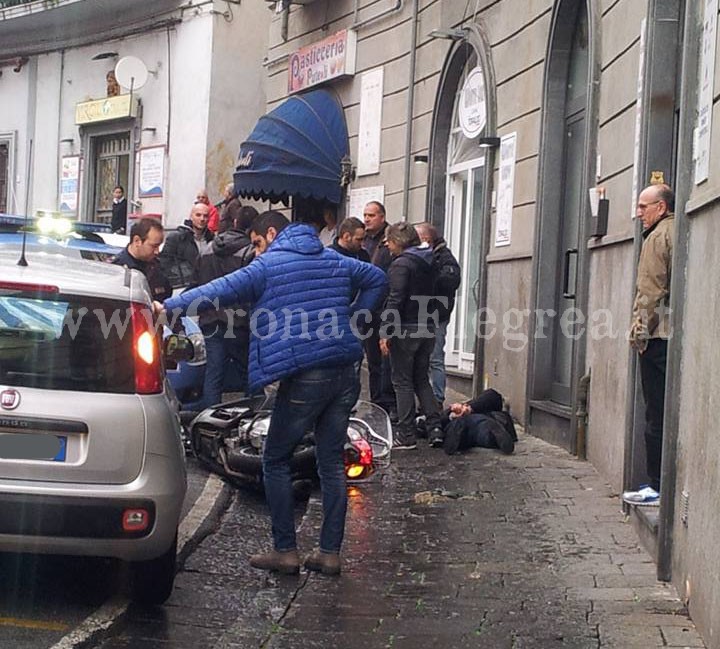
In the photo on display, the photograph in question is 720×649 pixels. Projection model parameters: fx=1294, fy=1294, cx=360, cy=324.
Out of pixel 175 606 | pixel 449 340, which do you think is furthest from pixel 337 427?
pixel 449 340

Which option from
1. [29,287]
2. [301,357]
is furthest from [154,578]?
[29,287]

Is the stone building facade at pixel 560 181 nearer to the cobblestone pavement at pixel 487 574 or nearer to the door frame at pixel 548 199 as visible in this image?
the door frame at pixel 548 199

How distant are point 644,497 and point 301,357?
2279mm

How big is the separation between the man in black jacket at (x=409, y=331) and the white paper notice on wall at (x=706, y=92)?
4.70 m

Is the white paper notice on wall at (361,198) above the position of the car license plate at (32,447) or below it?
above

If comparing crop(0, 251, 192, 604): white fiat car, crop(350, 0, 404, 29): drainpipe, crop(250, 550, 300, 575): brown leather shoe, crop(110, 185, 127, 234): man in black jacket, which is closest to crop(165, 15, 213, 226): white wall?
crop(110, 185, 127, 234): man in black jacket

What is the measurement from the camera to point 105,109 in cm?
2483

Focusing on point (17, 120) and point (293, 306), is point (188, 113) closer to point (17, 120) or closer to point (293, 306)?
point (17, 120)

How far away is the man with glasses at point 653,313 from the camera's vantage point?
279 inches

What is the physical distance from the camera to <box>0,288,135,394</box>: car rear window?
5371 mm

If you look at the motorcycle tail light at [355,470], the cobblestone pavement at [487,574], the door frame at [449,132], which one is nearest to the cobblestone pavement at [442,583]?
the cobblestone pavement at [487,574]

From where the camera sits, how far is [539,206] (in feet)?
38.0

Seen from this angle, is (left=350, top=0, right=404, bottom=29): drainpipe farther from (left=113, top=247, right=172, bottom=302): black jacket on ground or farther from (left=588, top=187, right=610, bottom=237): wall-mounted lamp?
(left=113, top=247, right=172, bottom=302): black jacket on ground

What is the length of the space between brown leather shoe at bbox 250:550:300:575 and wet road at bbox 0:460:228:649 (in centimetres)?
52
